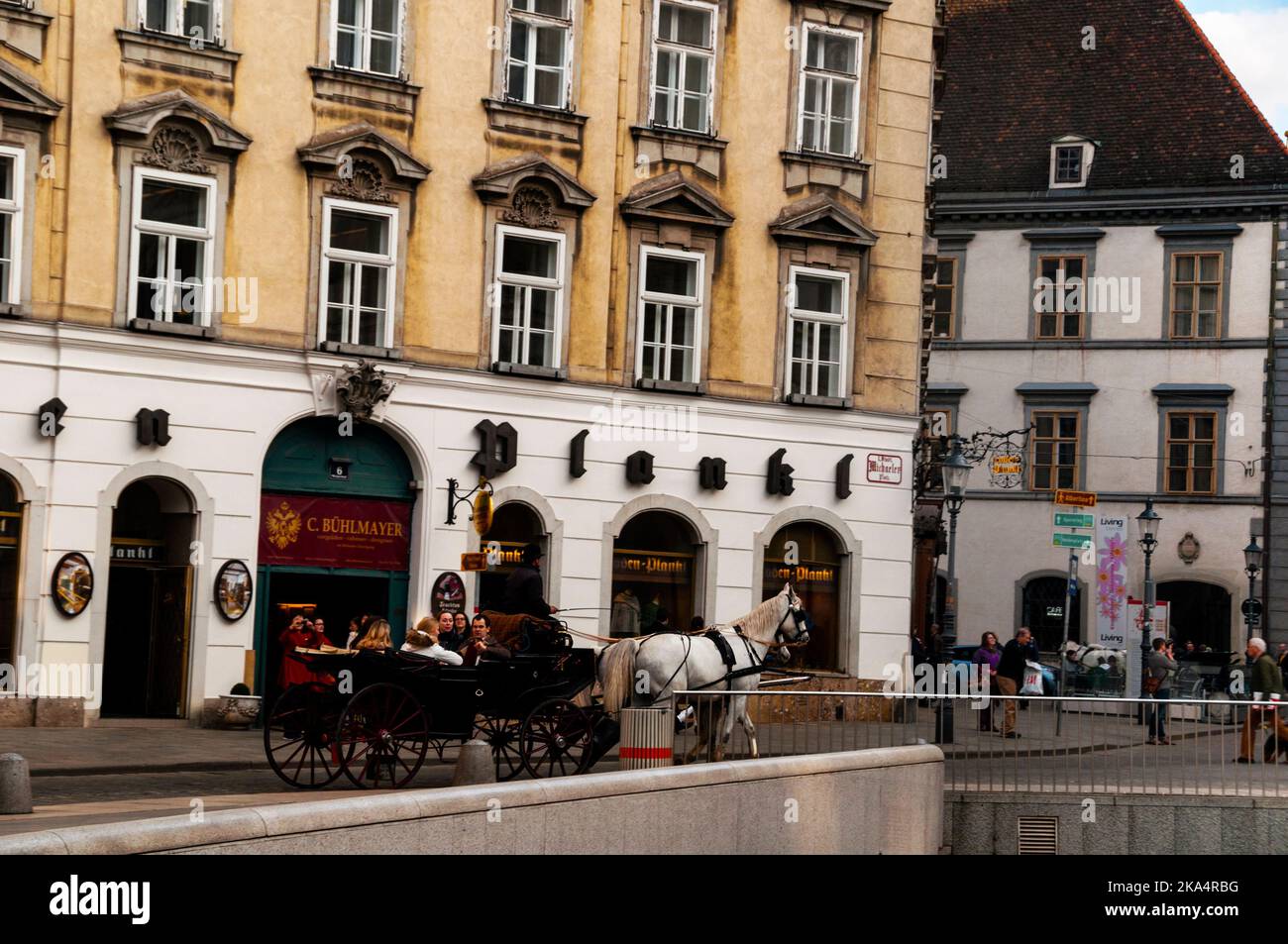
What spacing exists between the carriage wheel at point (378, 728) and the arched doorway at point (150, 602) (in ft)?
30.5

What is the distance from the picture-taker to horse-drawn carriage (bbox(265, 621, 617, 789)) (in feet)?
58.7

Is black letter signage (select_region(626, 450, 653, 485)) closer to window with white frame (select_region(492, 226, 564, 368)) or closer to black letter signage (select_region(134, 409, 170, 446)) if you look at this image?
window with white frame (select_region(492, 226, 564, 368))

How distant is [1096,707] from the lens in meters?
19.7

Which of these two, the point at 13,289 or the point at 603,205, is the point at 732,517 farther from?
the point at 13,289

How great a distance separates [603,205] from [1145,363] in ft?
96.5

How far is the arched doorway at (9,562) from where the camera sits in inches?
1000

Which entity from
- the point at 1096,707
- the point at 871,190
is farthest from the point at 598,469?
the point at 1096,707

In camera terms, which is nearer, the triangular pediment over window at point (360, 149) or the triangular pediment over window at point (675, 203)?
the triangular pediment over window at point (360, 149)

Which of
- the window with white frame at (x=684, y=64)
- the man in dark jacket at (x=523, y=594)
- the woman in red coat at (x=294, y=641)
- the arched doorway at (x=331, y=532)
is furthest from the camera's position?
the window with white frame at (x=684, y=64)

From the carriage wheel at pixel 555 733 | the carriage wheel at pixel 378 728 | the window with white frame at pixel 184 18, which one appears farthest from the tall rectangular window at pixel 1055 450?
the carriage wheel at pixel 378 728

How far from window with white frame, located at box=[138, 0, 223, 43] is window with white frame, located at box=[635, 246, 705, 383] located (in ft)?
22.8

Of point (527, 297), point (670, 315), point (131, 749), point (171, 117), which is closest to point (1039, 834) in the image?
point (131, 749)

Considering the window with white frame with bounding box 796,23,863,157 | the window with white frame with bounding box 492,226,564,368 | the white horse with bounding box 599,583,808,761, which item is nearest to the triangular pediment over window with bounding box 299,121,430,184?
the window with white frame with bounding box 492,226,564,368

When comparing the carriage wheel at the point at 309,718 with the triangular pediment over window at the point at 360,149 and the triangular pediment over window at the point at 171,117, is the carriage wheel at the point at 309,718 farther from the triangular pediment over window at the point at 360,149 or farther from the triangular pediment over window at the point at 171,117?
the triangular pediment over window at the point at 360,149
